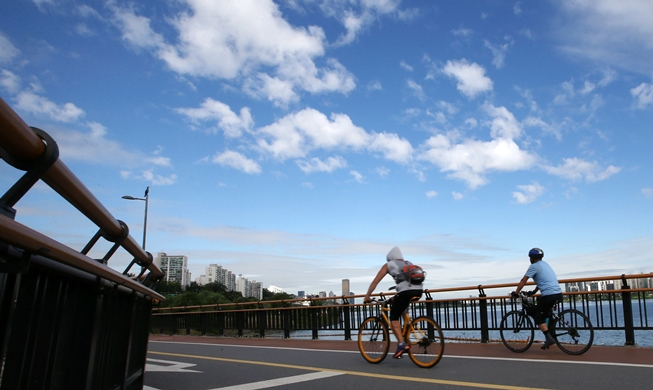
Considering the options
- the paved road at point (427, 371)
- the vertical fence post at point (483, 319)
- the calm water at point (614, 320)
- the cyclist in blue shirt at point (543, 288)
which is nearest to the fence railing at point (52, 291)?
the paved road at point (427, 371)

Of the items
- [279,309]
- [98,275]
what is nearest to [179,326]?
[279,309]

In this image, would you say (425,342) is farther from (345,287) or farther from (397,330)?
(345,287)

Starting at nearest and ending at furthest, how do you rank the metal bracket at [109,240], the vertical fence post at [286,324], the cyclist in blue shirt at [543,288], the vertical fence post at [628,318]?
the metal bracket at [109,240]
the cyclist in blue shirt at [543,288]
the vertical fence post at [628,318]
the vertical fence post at [286,324]

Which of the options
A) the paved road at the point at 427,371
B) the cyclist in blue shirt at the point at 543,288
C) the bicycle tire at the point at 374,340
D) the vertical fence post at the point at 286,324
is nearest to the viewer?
the paved road at the point at 427,371

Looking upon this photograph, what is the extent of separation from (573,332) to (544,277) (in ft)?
3.03

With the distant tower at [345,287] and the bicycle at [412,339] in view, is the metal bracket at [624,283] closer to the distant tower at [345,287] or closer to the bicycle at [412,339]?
the bicycle at [412,339]

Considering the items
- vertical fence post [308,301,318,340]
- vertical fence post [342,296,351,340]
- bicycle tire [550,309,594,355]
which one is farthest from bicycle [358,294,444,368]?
vertical fence post [308,301,318,340]

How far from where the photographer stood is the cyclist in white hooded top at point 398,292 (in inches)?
304

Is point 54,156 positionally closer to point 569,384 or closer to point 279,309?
point 569,384

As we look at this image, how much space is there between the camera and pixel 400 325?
7828mm

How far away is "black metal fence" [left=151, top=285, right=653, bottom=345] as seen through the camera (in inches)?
381

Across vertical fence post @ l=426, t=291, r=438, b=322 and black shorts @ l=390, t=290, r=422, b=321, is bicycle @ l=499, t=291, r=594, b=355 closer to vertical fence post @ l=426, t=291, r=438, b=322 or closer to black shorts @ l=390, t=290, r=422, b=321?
black shorts @ l=390, t=290, r=422, b=321

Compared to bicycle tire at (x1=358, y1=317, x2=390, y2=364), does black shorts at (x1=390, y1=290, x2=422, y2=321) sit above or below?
above

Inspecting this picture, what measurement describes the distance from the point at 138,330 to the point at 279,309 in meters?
11.6
